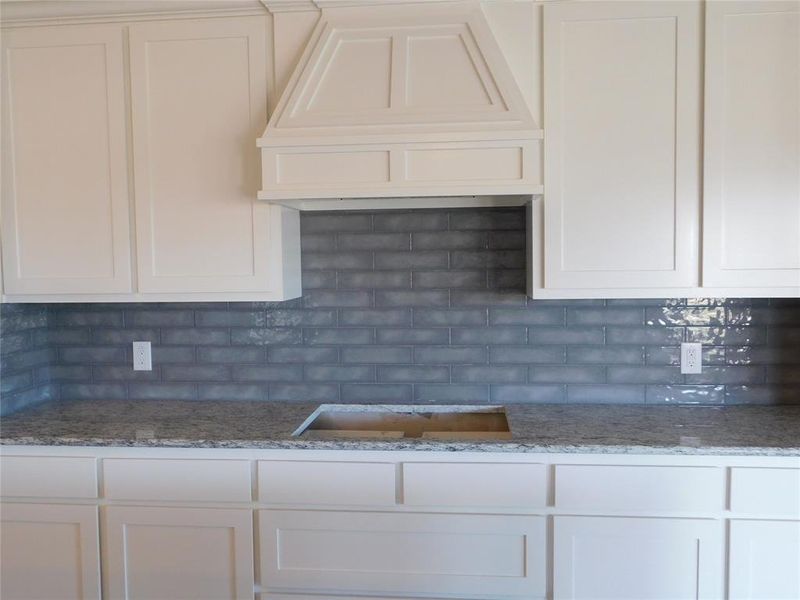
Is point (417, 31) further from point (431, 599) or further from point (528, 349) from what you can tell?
point (431, 599)

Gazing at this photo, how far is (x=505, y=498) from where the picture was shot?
6.12 ft

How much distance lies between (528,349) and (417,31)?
125cm

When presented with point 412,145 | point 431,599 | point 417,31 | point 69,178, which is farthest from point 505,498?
point 69,178

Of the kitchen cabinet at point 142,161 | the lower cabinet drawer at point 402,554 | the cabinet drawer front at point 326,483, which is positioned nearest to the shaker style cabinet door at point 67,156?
the kitchen cabinet at point 142,161

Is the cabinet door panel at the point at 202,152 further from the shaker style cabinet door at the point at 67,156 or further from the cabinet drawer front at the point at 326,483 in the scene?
the cabinet drawer front at the point at 326,483

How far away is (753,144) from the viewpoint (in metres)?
1.97

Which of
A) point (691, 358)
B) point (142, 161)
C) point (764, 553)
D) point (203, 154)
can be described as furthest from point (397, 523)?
point (142, 161)

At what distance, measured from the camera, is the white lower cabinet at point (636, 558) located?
1820 mm

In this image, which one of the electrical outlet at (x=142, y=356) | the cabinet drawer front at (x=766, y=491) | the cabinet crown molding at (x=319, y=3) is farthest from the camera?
the electrical outlet at (x=142, y=356)

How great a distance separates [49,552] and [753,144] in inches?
108

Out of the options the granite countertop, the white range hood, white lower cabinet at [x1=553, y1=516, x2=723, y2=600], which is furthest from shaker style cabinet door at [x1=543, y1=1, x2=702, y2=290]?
white lower cabinet at [x1=553, y1=516, x2=723, y2=600]

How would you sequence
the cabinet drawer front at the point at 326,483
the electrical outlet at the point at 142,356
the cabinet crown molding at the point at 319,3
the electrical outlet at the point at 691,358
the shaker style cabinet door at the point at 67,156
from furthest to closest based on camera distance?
the electrical outlet at the point at 142,356 → the electrical outlet at the point at 691,358 → the shaker style cabinet door at the point at 67,156 → the cabinet crown molding at the point at 319,3 → the cabinet drawer front at the point at 326,483

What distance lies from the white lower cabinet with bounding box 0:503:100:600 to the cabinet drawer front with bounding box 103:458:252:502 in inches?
5.6

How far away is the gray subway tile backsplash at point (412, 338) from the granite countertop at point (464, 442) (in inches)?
3.7
